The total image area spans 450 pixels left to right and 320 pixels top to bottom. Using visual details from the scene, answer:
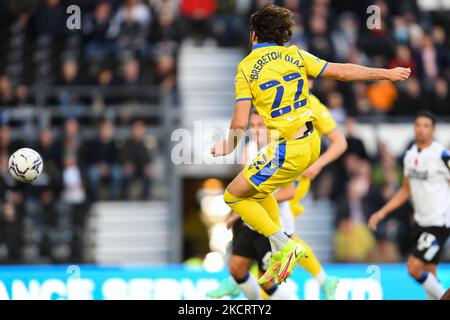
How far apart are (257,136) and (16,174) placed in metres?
2.37

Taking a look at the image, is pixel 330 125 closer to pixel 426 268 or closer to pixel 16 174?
pixel 426 268

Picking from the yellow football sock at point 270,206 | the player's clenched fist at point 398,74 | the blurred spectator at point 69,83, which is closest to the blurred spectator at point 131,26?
the blurred spectator at point 69,83

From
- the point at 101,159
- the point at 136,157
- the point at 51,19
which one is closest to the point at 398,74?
the point at 136,157

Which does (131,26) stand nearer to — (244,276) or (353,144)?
(353,144)

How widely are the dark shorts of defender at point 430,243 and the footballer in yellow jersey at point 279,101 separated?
A: 2.64 meters

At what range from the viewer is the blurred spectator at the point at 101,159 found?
16812mm

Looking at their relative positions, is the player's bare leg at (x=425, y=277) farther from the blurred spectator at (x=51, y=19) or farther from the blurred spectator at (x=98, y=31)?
the blurred spectator at (x=51, y=19)

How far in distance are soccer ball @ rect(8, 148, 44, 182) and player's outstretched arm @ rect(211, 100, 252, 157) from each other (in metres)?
2.26

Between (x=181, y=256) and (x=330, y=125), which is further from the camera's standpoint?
(x=181, y=256)

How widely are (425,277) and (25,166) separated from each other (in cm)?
429

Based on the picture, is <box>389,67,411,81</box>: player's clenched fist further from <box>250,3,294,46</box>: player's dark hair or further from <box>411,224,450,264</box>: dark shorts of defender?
<box>411,224,450,264</box>: dark shorts of defender

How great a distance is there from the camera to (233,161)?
17406 mm

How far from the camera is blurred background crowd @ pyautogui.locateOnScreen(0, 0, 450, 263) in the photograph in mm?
16484
